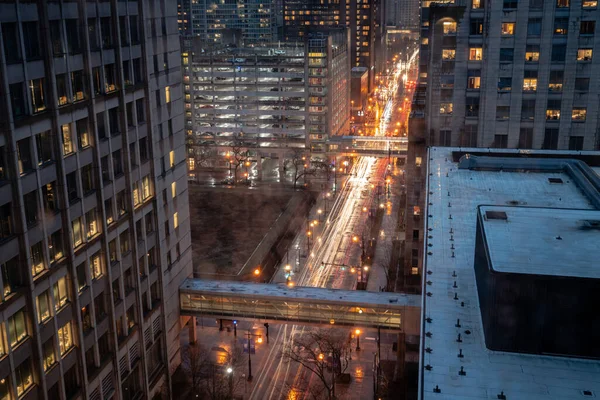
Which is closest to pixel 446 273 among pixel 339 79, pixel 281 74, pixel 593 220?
pixel 593 220

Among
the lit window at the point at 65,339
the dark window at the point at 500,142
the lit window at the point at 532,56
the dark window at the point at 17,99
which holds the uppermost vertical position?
the dark window at the point at 17,99

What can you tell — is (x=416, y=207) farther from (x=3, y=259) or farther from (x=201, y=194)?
(x=3, y=259)

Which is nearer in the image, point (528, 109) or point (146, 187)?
point (146, 187)

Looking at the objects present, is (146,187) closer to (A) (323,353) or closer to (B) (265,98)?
(A) (323,353)

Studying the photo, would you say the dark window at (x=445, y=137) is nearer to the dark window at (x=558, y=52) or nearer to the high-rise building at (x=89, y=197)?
the dark window at (x=558, y=52)

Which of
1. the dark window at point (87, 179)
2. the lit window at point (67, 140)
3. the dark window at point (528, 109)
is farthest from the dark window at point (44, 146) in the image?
the dark window at point (528, 109)

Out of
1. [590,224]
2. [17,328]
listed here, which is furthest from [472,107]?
[17,328]
